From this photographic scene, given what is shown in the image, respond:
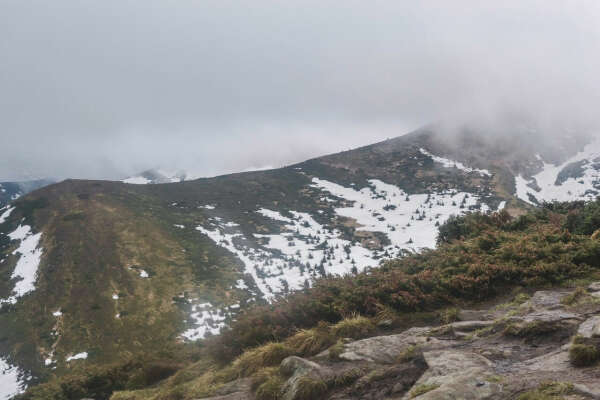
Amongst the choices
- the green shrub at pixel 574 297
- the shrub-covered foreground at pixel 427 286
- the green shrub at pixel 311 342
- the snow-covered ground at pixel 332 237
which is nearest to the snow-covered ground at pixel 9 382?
the snow-covered ground at pixel 332 237

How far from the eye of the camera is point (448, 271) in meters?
9.59

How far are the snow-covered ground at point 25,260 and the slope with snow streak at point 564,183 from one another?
347ft

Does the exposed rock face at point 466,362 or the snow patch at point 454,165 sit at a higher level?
the snow patch at point 454,165

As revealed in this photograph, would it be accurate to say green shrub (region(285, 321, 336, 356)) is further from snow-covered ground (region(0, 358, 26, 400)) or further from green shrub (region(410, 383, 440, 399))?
snow-covered ground (region(0, 358, 26, 400))

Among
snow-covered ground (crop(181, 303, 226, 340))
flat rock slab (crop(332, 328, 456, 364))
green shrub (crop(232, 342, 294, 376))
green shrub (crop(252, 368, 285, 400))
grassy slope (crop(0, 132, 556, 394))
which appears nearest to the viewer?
green shrub (crop(252, 368, 285, 400))

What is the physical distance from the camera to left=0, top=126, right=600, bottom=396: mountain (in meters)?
38.6

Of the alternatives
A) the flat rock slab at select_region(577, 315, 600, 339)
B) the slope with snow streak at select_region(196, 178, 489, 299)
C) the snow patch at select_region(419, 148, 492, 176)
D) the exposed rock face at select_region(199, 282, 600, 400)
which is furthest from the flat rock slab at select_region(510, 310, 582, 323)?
the snow patch at select_region(419, 148, 492, 176)

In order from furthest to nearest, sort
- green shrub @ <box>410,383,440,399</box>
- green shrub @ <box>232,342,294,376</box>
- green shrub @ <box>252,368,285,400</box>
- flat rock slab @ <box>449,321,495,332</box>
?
green shrub @ <box>232,342,294,376</box> → flat rock slab @ <box>449,321,495,332</box> → green shrub @ <box>252,368,285,400</box> → green shrub @ <box>410,383,440,399</box>

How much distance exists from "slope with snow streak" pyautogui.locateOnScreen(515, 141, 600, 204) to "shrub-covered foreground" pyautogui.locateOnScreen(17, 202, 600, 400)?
97.5 meters

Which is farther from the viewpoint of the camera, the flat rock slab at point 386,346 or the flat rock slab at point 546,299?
the flat rock slab at point 546,299

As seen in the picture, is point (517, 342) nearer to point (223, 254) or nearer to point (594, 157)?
point (223, 254)

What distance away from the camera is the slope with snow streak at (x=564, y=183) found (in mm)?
98894

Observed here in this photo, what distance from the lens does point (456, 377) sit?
4.11 metres

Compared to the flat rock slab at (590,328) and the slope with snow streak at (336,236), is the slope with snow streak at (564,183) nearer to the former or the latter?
the slope with snow streak at (336,236)
